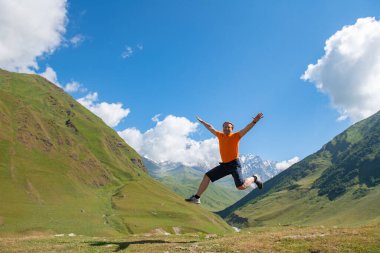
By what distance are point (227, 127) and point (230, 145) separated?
93 centimetres

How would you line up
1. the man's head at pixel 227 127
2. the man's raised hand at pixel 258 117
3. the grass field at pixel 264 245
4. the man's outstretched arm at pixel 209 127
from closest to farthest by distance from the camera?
the man's raised hand at pixel 258 117, the grass field at pixel 264 245, the man's head at pixel 227 127, the man's outstretched arm at pixel 209 127

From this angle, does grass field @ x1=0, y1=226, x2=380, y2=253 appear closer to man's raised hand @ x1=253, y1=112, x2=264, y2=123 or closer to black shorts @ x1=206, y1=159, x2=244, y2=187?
black shorts @ x1=206, y1=159, x2=244, y2=187

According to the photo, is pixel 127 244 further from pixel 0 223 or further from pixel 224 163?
pixel 0 223

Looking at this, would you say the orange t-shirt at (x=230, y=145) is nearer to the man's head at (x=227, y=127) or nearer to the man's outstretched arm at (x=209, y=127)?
the man's head at (x=227, y=127)

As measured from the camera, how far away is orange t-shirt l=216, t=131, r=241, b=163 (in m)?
20.6

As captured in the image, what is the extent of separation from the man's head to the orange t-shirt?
0.64 feet

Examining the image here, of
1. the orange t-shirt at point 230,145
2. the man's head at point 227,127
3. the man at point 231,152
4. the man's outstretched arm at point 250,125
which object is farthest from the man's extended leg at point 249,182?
the man's head at point 227,127

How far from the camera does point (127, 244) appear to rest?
76.2 feet

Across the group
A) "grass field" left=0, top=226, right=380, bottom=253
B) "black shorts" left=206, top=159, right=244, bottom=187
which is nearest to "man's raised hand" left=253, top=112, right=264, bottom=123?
"black shorts" left=206, top=159, right=244, bottom=187

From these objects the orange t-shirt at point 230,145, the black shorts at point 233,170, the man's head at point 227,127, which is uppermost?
the man's head at point 227,127

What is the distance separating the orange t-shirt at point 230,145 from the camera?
20.6m

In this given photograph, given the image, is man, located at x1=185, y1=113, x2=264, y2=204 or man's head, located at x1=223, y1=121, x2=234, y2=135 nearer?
man, located at x1=185, y1=113, x2=264, y2=204

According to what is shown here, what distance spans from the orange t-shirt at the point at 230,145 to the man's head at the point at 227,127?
0.64 ft

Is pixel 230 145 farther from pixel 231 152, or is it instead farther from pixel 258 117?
pixel 258 117
